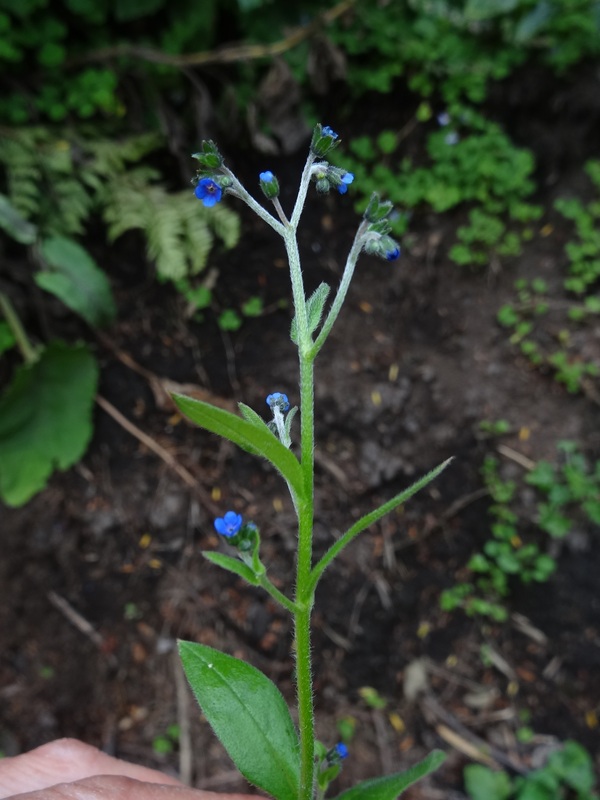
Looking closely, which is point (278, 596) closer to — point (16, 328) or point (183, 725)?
point (183, 725)

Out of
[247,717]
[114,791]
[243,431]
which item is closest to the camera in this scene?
[243,431]

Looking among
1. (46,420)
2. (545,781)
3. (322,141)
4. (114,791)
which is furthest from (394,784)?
(46,420)

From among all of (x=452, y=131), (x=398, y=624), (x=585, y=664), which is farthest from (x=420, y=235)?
(x=585, y=664)

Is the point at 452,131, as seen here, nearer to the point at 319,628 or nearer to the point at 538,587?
the point at 538,587

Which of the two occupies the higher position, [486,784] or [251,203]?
[251,203]

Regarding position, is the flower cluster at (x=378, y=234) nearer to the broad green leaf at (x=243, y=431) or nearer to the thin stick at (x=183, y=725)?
the broad green leaf at (x=243, y=431)

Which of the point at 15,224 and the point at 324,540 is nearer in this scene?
the point at 15,224

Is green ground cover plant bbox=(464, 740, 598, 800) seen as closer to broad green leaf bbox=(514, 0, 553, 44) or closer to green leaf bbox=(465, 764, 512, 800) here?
green leaf bbox=(465, 764, 512, 800)

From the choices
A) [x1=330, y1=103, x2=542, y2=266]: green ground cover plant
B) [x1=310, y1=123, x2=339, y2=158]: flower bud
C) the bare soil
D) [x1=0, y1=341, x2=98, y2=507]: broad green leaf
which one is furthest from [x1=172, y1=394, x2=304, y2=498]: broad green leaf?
[x1=330, y1=103, x2=542, y2=266]: green ground cover plant
